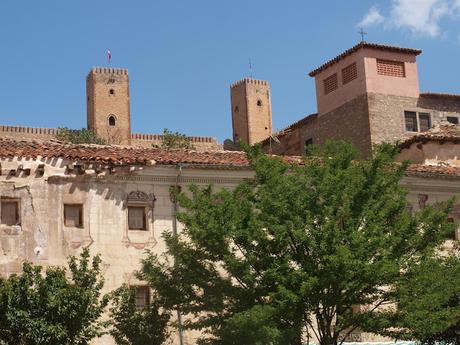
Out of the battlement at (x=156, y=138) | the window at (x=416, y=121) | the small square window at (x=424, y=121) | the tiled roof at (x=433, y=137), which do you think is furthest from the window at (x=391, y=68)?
the battlement at (x=156, y=138)

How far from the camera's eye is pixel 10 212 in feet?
84.2

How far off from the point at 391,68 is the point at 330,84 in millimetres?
2782

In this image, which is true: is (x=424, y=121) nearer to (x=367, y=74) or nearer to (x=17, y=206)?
(x=367, y=74)

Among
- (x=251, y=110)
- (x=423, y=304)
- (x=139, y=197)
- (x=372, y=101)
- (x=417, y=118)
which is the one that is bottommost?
(x=423, y=304)

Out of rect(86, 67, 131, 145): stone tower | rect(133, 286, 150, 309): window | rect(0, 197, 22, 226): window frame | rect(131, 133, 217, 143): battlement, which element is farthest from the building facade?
rect(86, 67, 131, 145): stone tower

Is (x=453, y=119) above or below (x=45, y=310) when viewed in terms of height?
above

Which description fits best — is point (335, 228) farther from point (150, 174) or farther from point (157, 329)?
point (150, 174)

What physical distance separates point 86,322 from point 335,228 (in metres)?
5.69

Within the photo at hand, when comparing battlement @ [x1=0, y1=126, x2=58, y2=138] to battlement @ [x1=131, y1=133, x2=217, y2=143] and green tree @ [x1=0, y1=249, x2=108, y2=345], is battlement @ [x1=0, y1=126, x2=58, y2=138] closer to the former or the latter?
battlement @ [x1=131, y1=133, x2=217, y2=143]

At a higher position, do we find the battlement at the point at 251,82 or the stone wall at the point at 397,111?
the battlement at the point at 251,82

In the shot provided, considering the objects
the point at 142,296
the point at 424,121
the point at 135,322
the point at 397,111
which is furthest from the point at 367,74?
the point at 135,322

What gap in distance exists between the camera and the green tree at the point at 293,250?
20.9m

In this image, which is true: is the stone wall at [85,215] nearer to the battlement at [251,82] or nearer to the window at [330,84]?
the window at [330,84]

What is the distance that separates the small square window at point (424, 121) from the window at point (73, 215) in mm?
20841
